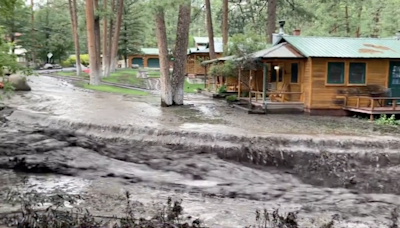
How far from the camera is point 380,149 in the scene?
35.7ft

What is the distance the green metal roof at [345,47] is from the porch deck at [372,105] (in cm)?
173

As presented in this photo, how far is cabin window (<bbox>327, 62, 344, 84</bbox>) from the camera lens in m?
15.6

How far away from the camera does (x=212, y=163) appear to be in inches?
418

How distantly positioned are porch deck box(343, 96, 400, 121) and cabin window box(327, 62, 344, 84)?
30.4 inches

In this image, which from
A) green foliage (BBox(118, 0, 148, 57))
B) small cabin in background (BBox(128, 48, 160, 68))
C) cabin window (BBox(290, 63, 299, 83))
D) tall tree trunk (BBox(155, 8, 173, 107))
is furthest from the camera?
small cabin in background (BBox(128, 48, 160, 68))

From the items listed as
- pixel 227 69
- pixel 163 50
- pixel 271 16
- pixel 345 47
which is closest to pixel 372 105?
pixel 345 47

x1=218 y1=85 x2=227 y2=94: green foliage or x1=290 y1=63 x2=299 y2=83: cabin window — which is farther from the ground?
x1=290 y1=63 x2=299 y2=83: cabin window

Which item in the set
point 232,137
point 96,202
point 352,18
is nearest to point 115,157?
point 232,137

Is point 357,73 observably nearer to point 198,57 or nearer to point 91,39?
point 91,39

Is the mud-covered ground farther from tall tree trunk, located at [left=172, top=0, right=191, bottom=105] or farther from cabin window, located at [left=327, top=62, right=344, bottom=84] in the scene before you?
cabin window, located at [left=327, top=62, right=344, bottom=84]

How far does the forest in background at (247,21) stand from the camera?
89.4ft

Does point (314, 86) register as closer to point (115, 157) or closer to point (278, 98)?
point (278, 98)

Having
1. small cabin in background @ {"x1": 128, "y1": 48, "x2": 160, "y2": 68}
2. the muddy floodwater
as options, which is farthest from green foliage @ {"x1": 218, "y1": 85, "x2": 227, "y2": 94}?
small cabin in background @ {"x1": 128, "y1": 48, "x2": 160, "y2": 68}

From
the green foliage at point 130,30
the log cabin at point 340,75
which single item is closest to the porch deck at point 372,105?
the log cabin at point 340,75
